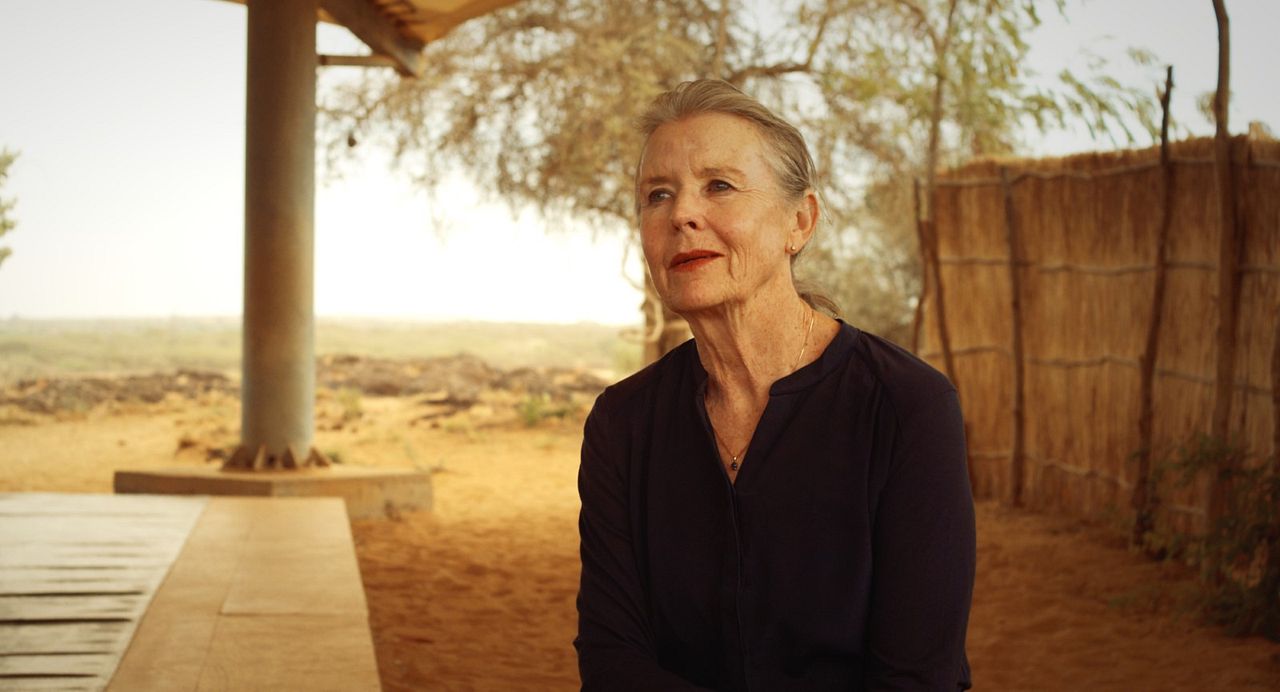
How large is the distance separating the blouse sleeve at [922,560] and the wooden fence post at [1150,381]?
4.78 metres

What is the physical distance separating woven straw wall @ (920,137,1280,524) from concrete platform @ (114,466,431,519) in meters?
3.58

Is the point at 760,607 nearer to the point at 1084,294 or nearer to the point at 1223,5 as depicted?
the point at 1223,5

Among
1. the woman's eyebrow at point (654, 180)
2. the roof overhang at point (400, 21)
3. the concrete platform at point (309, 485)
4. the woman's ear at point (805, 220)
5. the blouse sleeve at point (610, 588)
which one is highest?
the roof overhang at point (400, 21)

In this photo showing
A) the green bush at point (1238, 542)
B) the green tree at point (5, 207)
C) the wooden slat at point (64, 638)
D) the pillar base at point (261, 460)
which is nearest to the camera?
the wooden slat at point (64, 638)

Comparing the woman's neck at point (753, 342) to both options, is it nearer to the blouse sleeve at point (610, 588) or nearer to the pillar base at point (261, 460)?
the blouse sleeve at point (610, 588)

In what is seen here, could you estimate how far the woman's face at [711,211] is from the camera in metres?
1.71

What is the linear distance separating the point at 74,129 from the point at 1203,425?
16455 mm

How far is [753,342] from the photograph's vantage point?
1.79 metres

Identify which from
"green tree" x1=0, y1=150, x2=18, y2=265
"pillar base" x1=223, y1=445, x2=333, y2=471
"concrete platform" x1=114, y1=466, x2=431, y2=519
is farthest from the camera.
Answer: "pillar base" x1=223, y1=445, x2=333, y2=471

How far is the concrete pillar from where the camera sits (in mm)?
6918

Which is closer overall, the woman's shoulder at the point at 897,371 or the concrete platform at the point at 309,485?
the woman's shoulder at the point at 897,371

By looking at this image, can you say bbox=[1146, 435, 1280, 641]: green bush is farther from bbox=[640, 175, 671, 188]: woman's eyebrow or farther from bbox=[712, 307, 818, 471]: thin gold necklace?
bbox=[640, 175, 671, 188]: woman's eyebrow

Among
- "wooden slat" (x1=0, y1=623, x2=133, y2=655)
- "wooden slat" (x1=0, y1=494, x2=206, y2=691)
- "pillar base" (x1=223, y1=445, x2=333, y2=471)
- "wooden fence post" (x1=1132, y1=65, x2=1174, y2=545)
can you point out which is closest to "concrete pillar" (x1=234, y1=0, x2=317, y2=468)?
"pillar base" (x1=223, y1=445, x2=333, y2=471)

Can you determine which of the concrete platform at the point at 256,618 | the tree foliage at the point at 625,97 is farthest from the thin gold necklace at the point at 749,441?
the tree foliage at the point at 625,97
